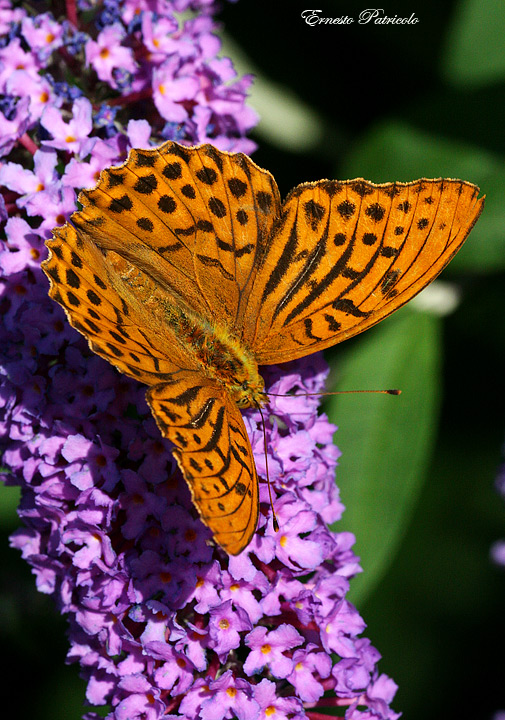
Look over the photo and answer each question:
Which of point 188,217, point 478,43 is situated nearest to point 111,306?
→ point 188,217

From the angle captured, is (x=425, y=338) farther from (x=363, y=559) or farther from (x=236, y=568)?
(x=236, y=568)

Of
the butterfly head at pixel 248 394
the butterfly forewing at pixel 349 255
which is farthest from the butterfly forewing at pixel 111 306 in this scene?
the butterfly forewing at pixel 349 255

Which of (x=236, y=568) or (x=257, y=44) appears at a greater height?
(x=257, y=44)

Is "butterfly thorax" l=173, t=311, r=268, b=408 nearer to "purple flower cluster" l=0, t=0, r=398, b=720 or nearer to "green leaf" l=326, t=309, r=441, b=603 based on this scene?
"purple flower cluster" l=0, t=0, r=398, b=720

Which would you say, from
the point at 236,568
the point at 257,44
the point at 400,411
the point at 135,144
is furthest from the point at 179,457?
the point at 257,44

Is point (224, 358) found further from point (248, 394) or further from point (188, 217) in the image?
point (188, 217)
